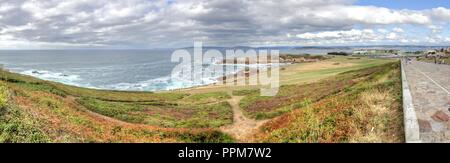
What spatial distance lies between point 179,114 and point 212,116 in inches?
183

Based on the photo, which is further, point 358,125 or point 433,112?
point 433,112

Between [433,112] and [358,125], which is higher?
[433,112]

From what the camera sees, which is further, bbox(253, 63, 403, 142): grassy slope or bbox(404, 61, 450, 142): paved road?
bbox(253, 63, 403, 142): grassy slope

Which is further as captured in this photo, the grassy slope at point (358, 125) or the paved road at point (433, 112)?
the grassy slope at point (358, 125)
